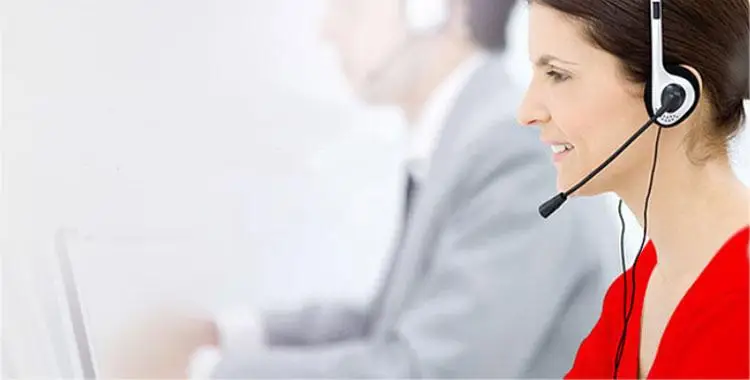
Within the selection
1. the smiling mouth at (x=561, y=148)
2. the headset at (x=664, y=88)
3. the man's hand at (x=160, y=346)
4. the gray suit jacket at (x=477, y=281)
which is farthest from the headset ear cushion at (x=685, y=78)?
the man's hand at (x=160, y=346)

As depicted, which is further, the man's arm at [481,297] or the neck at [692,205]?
the man's arm at [481,297]

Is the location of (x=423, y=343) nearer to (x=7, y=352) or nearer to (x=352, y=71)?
(x=352, y=71)

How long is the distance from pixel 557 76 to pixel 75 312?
22.7 inches

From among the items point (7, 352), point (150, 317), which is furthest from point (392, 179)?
point (7, 352)

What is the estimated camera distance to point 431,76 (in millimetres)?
1061

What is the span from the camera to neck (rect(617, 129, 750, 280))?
82 centimetres

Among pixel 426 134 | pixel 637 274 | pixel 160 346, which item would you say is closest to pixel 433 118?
pixel 426 134

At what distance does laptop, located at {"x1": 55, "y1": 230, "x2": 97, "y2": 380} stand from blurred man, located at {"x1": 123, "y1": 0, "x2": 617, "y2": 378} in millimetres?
79

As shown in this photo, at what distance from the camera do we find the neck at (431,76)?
1055 millimetres

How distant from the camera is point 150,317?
106 cm

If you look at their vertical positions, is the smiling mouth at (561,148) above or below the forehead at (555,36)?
below

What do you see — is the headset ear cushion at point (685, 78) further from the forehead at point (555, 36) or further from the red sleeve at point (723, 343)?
the red sleeve at point (723, 343)

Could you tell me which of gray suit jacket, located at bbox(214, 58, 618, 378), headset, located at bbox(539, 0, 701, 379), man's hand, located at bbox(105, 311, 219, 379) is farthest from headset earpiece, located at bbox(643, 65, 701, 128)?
man's hand, located at bbox(105, 311, 219, 379)

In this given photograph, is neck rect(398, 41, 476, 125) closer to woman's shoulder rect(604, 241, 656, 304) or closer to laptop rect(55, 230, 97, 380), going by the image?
woman's shoulder rect(604, 241, 656, 304)
